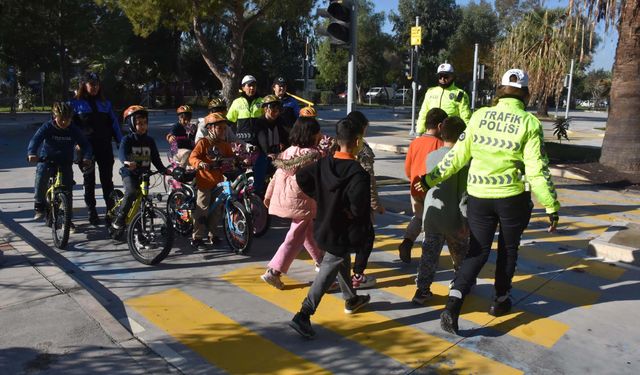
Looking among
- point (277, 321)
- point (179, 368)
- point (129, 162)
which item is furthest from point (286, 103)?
point (179, 368)

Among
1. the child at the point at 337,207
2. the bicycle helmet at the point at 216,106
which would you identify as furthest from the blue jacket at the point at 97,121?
the child at the point at 337,207

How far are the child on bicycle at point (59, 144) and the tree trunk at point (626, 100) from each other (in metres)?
11.2

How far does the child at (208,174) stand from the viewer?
628 cm

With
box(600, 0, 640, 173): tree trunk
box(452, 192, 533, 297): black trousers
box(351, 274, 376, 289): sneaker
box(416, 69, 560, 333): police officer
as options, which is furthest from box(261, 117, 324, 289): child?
box(600, 0, 640, 173): tree trunk

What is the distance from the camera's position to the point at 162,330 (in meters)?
4.39

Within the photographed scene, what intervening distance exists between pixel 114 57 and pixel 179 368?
40574 mm

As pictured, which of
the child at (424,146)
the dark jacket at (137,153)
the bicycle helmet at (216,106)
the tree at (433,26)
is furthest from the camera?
the tree at (433,26)

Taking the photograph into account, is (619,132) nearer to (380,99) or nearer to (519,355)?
(519,355)

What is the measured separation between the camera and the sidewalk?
147 inches

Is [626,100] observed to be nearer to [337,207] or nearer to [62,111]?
[337,207]

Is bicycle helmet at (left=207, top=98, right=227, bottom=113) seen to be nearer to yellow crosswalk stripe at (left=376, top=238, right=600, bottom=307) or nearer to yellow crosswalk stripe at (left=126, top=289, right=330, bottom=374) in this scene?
yellow crosswalk stripe at (left=126, top=289, right=330, bottom=374)

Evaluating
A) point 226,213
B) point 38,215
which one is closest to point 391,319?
point 226,213

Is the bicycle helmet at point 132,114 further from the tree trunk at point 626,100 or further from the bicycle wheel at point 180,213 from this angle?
the tree trunk at point 626,100

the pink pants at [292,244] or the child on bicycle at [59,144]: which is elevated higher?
the child on bicycle at [59,144]
